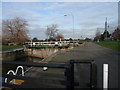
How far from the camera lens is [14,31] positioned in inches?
1901

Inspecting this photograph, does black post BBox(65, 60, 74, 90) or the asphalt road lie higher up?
black post BBox(65, 60, 74, 90)

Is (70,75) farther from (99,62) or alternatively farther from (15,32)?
(15,32)

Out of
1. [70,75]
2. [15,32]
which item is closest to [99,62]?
[70,75]

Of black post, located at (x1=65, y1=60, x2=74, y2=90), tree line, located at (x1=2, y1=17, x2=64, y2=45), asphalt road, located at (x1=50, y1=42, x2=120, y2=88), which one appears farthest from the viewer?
tree line, located at (x1=2, y1=17, x2=64, y2=45)

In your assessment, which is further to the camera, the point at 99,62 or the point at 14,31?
the point at 14,31

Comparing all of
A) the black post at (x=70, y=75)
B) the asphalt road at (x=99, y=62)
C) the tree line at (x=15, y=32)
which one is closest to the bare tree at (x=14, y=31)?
the tree line at (x=15, y=32)

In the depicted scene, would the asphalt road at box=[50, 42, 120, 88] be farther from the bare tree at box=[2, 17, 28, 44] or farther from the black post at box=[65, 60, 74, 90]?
the bare tree at box=[2, 17, 28, 44]

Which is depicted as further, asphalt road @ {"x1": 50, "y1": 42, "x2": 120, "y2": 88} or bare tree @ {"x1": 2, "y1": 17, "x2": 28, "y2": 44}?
bare tree @ {"x1": 2, "y1": 17, "x2": 28, "y2": 44}

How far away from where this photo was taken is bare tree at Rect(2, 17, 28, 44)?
155ft

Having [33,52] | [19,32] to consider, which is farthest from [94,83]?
[19,32]

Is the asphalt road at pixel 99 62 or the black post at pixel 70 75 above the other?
the black post at pixel 70 75

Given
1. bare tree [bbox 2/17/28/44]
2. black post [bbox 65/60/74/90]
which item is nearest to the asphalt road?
black post [bbox 65/60/74/90]

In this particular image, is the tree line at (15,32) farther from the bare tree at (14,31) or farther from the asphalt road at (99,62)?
the asphalt road at (99,62)

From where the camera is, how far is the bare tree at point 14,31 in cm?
4738
